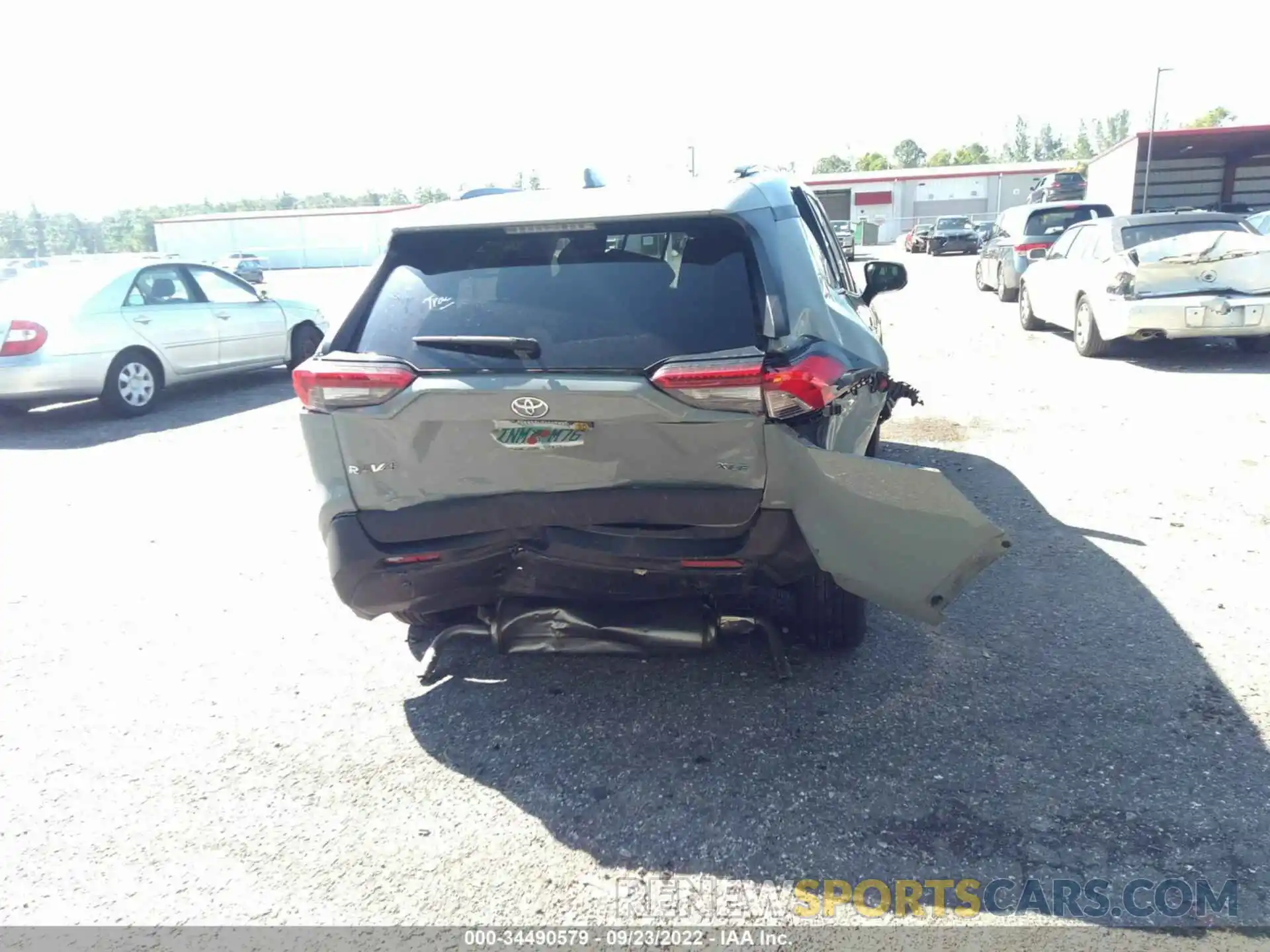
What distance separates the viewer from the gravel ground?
2.74 m

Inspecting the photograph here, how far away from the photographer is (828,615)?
3.69 meters

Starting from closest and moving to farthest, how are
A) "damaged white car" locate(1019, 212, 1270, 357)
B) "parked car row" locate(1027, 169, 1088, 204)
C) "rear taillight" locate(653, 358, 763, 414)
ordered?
"rear taillight" locate(653, 358, 763, 414) → "damaged white car" locate(1019, 212, 1270, 357) → "parked car row" locate(1027, 169, 1088, 204)

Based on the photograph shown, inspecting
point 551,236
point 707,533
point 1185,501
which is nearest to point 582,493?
point 707,533

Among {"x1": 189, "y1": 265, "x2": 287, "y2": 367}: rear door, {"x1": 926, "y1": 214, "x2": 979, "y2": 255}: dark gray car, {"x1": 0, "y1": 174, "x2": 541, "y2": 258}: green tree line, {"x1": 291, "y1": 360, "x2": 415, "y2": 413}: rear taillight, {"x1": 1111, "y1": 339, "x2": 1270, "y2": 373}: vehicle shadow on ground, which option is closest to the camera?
{"x1": 291, "y1": 360, "x2": 415, "y2": 413}: rear taillight

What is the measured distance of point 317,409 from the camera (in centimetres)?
336

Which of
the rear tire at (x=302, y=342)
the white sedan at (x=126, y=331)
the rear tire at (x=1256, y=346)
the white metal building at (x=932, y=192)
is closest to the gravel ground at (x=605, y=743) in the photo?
the white sedan at (x=126, y=331)

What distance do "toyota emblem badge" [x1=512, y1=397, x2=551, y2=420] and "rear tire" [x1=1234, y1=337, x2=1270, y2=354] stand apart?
9.82m

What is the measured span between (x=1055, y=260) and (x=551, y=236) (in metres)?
10.2

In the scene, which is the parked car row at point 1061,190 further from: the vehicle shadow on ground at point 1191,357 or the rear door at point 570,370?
the rear door at point 570,370

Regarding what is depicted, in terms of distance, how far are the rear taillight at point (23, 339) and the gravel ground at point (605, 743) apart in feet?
13.0

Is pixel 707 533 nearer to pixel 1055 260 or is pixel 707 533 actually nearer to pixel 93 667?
pixel 93 667

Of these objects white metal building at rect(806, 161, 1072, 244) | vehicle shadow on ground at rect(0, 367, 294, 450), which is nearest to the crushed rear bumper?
vehicle shadow on ground at rect(0, 367, 294, 450)

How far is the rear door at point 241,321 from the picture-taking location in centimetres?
1092

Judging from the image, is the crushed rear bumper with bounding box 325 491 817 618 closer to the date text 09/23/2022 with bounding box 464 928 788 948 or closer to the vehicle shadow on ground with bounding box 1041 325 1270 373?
the date text 09/23/2022 with bounding box 464 928 788 948
